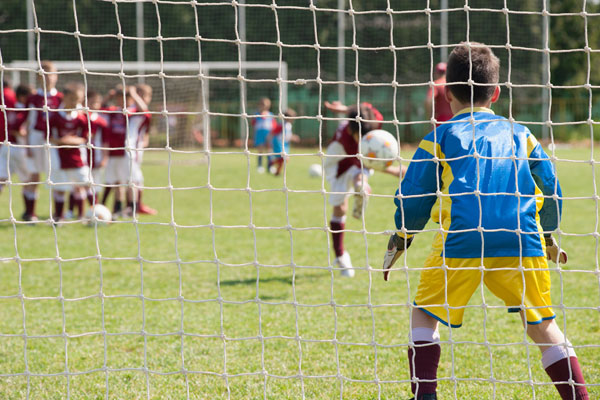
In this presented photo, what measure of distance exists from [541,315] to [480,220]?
43 centimetres

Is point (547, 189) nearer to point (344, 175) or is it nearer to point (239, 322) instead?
point (239, 322)

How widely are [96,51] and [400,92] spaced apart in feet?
34.7

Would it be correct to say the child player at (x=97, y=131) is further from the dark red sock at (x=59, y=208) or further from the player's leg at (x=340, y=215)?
the player's leg at (x=340, y=215)

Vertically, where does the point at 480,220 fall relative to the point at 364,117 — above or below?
above

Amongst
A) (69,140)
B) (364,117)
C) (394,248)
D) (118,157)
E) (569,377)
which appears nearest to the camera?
(569,377)

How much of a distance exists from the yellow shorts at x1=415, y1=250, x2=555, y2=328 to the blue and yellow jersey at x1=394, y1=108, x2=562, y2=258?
40mm

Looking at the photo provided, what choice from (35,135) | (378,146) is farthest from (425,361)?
(35,135)

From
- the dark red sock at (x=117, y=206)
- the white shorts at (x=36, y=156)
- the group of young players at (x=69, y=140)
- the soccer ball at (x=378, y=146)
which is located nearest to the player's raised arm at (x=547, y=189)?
the soccer ball at (x=378, y=146)

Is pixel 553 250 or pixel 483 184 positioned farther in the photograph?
pixel 553 250

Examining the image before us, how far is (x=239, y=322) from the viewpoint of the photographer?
14.4 feet

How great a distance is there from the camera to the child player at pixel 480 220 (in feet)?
8.77

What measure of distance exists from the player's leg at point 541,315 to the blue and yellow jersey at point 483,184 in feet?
0.21

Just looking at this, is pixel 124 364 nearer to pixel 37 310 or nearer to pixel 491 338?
pixel 37 310

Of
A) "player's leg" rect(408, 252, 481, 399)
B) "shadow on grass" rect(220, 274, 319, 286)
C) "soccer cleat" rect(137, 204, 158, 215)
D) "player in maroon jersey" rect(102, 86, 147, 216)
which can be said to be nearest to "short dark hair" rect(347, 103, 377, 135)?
"shadow on grass" rect(220, 274, 319, 286)
